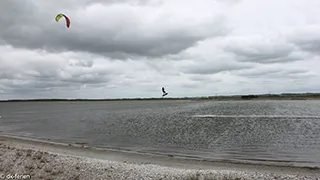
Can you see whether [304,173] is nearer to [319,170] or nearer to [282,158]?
[319,170]

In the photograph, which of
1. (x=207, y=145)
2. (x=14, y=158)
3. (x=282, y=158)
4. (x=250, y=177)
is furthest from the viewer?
(x=207, y=145)

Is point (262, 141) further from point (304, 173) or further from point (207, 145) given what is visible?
point (304, 173)

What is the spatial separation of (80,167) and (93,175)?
1818 mm

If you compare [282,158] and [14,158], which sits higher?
[14,158]

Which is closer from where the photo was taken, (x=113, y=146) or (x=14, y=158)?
(x=14, y=158)

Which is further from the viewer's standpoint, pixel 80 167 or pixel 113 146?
pixel 113 146

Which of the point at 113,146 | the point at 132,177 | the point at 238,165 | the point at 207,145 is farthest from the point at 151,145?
the point at 132,177

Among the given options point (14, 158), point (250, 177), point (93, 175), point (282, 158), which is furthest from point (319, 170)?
point (14, 158)

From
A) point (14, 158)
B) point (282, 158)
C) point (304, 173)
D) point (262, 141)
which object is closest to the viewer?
point (304, 173)

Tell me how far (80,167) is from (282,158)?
46.7ft

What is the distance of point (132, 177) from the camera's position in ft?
39.6

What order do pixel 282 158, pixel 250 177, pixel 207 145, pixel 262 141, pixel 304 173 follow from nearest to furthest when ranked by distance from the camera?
pixel 250 177, pixel 304 173, pixel 282 158, pixel 207 145, pixel 262 141

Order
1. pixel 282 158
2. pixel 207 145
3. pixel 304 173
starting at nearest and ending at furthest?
pixel 304 173 < pixel 282 158 < pixel 207 145

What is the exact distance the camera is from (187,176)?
1191cm
